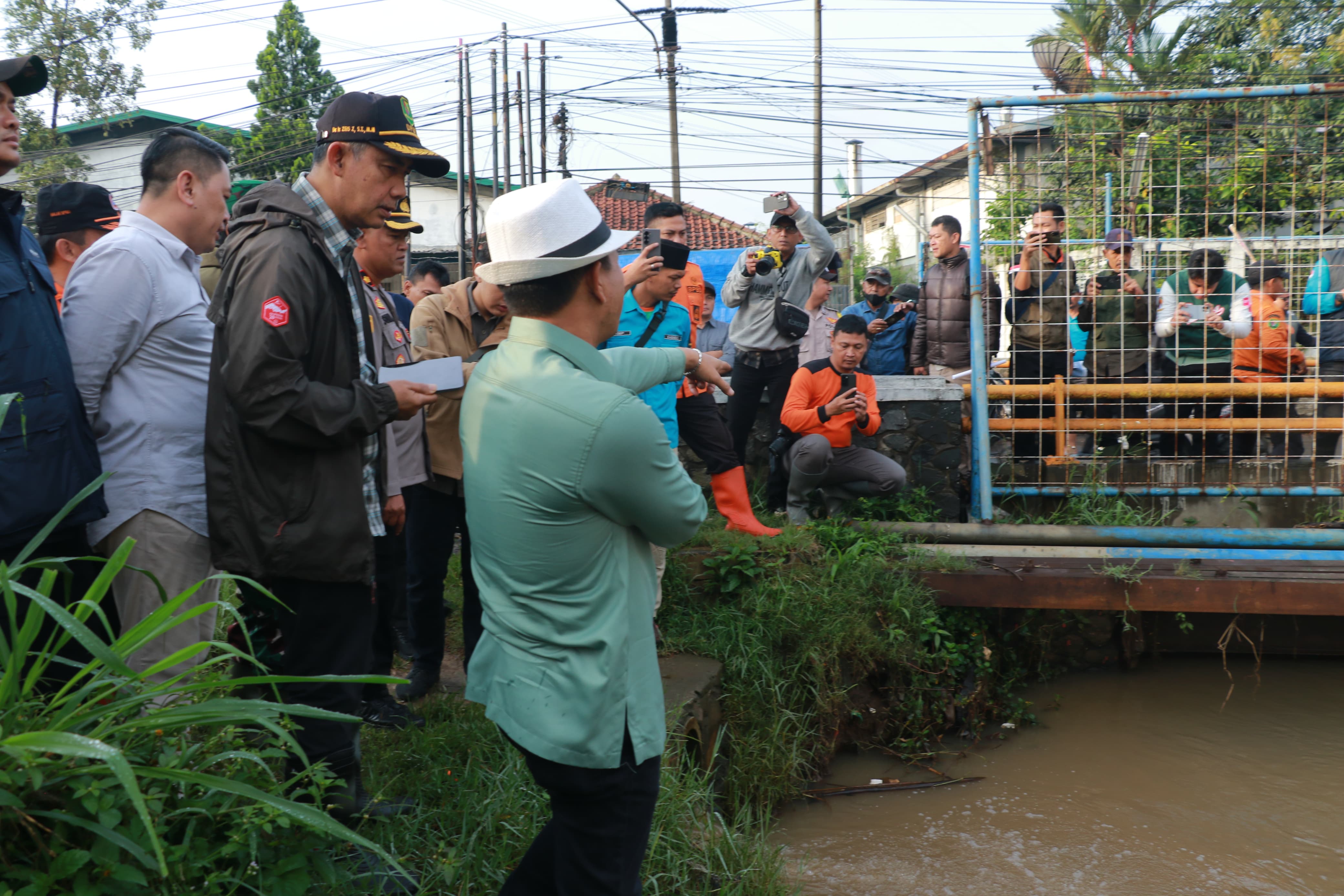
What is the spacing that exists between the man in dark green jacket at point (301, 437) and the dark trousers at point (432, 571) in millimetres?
1311

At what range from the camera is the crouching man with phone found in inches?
223

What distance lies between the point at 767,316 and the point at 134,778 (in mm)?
4972

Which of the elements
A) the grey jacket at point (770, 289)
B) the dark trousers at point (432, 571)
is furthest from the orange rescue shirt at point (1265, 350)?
the dark trousers at point (432, 571)

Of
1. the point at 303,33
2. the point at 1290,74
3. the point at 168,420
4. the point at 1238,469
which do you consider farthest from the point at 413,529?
the point at 303,33

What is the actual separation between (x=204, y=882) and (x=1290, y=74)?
50.3ft

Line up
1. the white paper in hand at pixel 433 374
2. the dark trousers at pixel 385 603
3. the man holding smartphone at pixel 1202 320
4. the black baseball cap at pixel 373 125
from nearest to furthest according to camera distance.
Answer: the black baseball cap at pixel 373 125
the white paper in hand at pixel 433 374
the dark trousers at pixel 385 603
the man holding smartphone at pixel 1202 320

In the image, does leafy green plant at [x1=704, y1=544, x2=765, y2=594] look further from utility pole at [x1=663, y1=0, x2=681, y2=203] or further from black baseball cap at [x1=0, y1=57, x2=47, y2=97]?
utility pole at [x1=663, y1=0, x2=681, y2=203]

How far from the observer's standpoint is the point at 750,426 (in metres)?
6.19

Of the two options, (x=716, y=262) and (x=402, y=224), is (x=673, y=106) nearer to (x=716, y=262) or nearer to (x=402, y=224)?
(x=716, y=262)

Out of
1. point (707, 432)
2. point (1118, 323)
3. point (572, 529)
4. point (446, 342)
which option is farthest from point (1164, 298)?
point (572, 529)

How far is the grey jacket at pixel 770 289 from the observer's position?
598 cm

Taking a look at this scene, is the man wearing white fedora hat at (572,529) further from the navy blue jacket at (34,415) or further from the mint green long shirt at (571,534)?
the navy blue jacket at (34,415)

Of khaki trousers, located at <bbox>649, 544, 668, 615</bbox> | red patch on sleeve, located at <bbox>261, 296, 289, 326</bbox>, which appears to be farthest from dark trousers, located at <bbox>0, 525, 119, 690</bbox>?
khaki trousers, located at <bbox>649, 544, 668, 615</bbox>

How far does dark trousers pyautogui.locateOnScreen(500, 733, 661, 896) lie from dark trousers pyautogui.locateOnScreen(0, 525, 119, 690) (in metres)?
1.07
